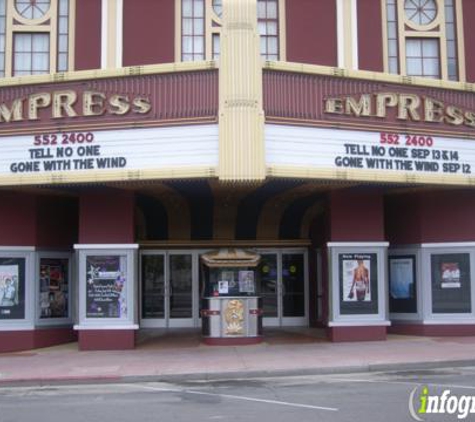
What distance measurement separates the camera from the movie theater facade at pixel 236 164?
1558cm

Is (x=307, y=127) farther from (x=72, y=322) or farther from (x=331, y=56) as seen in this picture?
(x=72, y=322)

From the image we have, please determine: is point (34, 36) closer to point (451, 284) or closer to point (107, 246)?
point (107, 246)

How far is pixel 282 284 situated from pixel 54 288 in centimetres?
680

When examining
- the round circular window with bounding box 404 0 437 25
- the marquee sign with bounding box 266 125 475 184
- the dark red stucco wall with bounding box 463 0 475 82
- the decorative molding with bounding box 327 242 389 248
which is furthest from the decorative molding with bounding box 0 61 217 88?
the dark red stucco wall with bounding box 463 0 475 82

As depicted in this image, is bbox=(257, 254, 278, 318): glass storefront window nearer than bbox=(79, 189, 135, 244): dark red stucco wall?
No

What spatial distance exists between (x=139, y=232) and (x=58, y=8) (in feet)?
22.3

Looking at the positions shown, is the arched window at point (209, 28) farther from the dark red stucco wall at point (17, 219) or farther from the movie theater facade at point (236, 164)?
the dark red stucco wall at point (17, 219)

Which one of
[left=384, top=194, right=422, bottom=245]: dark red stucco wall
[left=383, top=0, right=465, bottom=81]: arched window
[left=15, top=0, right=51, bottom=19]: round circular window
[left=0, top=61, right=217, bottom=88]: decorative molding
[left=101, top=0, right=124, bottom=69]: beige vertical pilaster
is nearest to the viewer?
[left=0, top=61, right=217, bottom=88]: decorative molding

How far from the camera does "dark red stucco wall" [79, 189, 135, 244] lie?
17.3m

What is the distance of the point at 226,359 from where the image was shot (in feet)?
49.9

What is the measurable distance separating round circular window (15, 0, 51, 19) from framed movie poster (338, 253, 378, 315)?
11.0m

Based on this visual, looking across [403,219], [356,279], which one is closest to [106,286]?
[356,279]

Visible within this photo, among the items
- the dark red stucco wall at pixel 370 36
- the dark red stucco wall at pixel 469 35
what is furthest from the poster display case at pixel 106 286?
the dark red stucco wall at pixel 469 35

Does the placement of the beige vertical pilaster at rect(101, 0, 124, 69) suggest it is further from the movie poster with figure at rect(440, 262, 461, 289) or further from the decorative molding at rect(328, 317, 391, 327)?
the movie poster with figure at rect(440, 262, 461, 289)
